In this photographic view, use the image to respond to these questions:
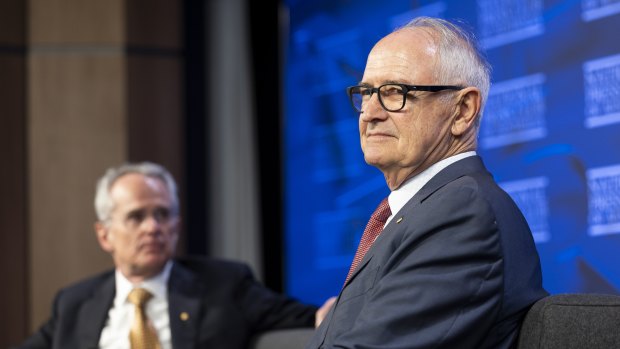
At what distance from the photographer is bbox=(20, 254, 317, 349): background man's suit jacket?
3.48m

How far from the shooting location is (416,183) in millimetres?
2277

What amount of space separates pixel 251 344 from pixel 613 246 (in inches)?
52.1

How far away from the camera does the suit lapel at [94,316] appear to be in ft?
11.8

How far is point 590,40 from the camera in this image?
3090 mm

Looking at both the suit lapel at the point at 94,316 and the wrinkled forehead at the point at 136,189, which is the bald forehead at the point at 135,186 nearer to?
the wrinkled forehead at the point at 136,189

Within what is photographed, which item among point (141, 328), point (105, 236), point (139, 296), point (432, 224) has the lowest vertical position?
point (141, 328)

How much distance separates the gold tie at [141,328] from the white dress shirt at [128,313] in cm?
3

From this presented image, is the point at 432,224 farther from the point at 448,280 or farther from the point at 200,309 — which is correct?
the point at 200,309

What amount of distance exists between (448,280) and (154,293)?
199 centimetres

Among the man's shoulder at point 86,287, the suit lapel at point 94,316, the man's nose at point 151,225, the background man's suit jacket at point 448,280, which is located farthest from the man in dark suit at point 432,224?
the man's shoulder at point 86,287

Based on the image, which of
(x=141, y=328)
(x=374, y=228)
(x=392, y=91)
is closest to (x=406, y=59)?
(x=392, y=91)

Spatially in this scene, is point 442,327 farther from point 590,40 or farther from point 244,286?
point 244,286

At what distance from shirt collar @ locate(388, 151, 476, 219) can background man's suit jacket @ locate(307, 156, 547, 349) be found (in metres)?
0.12

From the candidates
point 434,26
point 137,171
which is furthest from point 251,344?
point 434,26
